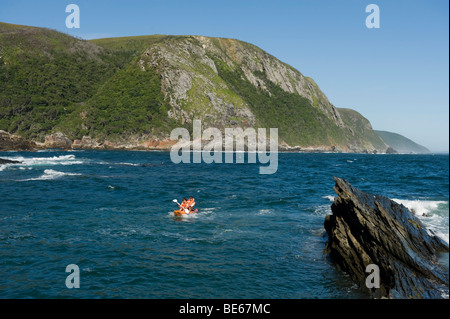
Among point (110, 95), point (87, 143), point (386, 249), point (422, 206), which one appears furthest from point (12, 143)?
point (386, 249)

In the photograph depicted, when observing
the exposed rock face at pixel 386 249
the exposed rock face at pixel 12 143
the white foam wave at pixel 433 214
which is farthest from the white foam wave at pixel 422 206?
the exposed rock face at pixel 12 143

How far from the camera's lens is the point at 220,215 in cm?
2655

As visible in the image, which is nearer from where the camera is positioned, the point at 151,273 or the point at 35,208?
the point at 151,273

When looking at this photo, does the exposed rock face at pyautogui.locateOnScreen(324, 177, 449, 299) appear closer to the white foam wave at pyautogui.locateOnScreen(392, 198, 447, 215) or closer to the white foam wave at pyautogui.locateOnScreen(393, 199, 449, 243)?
the white foam wave at pyautogui.locateOnScreen(393, 199, 449, 243)

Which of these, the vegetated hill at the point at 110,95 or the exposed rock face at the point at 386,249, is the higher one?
the vegetated hill at the point at 110,95

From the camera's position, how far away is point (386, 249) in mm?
14758

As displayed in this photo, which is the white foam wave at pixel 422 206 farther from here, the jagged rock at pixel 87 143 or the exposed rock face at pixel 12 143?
the jagged rock at pixel 87 143

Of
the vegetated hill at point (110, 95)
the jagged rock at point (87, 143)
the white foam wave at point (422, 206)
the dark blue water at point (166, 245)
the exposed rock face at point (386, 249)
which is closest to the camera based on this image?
the exposed rock face at point (386, 249)

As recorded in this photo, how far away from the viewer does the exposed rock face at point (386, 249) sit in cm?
1302

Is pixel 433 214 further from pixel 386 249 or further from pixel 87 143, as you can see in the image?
pixel 87 143

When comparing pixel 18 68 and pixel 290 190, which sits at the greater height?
pixel 18 68
